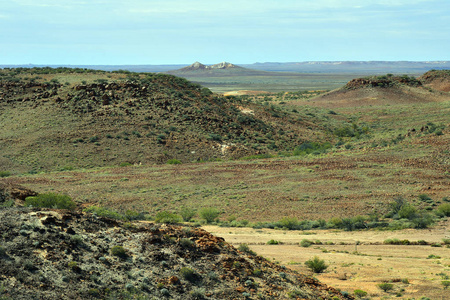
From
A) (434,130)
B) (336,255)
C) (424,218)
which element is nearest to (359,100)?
(434,130)

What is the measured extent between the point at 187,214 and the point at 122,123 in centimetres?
2661

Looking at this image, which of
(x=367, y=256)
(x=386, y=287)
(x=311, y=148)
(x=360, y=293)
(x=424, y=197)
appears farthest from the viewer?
(x=311, y=148)

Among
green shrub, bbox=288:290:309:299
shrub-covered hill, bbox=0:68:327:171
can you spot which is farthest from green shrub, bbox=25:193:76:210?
shrub-covered hill, bbox=0:68:327:171

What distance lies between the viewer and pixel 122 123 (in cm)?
5269

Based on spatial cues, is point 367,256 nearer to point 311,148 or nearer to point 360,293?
point 360,293

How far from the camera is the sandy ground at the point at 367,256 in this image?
17.1 m

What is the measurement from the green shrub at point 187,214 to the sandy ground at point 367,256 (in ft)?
7.60

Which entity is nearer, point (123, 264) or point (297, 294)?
point (123, 264)

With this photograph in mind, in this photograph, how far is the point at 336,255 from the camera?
20781 mm

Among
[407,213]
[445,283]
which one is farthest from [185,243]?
[407,213]

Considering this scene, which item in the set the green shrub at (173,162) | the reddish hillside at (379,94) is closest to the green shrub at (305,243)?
Answer: the green shrub at (173,162)

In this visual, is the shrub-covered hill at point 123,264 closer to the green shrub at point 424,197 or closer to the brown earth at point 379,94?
the green shrub at point 424,197

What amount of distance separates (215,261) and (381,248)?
34.4 ft

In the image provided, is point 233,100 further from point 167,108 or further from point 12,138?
point 12,138
